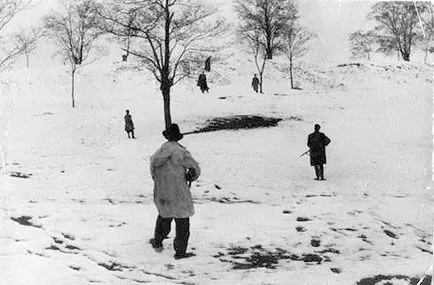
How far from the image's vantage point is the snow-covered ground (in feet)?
18.0

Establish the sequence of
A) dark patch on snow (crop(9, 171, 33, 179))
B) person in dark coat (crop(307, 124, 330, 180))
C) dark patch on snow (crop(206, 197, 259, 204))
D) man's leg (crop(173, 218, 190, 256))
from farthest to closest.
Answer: person in dark coat (crop(307, 124, 330, 180)), dark patch on snow (crop(9, 171, 33, 179)), dark patch on snow (crop(206, 197, 259, 204)), man's leg (crop(173, 218, 190, 256))

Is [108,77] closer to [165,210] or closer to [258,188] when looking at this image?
[258,188]

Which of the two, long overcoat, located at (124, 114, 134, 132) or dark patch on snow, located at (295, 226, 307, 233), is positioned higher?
long overcoat, located at (124, 114, 134, 132)

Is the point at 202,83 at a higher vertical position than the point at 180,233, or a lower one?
higher

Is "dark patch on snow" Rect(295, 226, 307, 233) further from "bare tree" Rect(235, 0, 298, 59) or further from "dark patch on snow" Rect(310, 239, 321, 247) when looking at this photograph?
"bare tree" Rect(235, 0, 298, 59)

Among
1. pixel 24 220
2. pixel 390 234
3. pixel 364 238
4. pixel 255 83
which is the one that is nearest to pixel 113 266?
pixel 24 220

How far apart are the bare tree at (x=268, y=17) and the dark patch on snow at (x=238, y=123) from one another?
12766 mm

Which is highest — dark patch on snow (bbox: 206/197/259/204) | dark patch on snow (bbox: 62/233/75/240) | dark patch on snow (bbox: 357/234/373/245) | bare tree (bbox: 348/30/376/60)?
bare tree (bbox: 348/30/376/60)

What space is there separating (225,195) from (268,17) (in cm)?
2936

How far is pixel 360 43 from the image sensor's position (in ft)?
159

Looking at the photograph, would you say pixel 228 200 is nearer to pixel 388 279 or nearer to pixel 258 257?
pixel 258 257

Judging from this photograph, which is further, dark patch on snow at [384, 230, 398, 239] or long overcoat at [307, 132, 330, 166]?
long overcoat at [307, 132, 330, 166]

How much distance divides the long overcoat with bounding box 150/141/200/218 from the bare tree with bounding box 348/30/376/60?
141 ft

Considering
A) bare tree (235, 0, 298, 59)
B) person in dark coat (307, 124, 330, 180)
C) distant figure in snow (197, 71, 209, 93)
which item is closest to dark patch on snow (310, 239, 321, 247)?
person in dark coat (307, 124, 330, 180)
